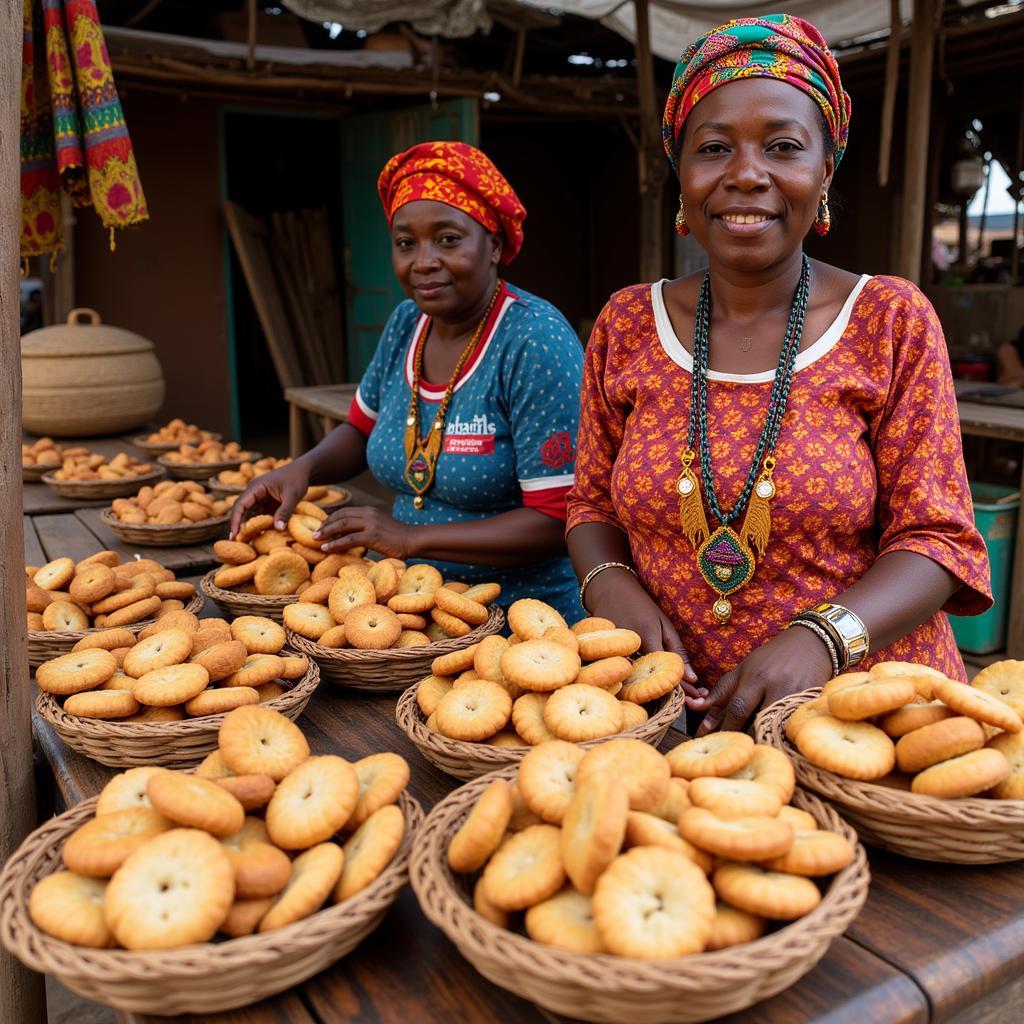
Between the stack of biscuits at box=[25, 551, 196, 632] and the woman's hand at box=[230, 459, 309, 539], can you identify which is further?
the woman's hand at box=[230, 459, 309, 539]

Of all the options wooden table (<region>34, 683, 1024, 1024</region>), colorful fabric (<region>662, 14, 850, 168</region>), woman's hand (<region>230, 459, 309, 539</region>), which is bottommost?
wooden table (<region>34, 683, 1024, 1024</region>)

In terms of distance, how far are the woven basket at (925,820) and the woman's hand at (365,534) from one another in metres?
1.35

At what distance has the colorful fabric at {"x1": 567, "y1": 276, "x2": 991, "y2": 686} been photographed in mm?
1823

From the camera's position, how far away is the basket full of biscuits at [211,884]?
1050mm

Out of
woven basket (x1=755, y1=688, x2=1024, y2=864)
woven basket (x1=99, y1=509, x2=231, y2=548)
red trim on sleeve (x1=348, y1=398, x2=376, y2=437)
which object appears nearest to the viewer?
woven basket (x1=755, y1=688, x2=1024, y2=864)

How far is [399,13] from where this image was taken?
19.6 feet

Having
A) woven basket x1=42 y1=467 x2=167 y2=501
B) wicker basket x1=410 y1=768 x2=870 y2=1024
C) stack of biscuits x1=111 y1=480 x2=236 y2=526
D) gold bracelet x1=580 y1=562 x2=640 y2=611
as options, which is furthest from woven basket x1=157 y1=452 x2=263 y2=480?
wicker basket x1=410 y1=768 x2=870 y2=1024

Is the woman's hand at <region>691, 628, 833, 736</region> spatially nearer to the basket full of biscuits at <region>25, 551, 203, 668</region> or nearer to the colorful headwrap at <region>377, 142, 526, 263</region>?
the basket full of biscuits at <region>25, 551, 203, 668</region>

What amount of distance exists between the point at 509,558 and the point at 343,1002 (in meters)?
1.56

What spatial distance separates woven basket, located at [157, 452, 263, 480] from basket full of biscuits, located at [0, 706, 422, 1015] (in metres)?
2.87

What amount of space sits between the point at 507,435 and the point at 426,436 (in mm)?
250

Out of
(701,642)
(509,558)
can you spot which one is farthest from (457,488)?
(701,642)

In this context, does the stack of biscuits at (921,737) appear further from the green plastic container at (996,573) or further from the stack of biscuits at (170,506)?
the green plastic container at (996,573)

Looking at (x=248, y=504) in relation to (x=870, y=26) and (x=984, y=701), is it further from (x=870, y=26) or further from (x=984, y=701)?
(x=870, y=26)
